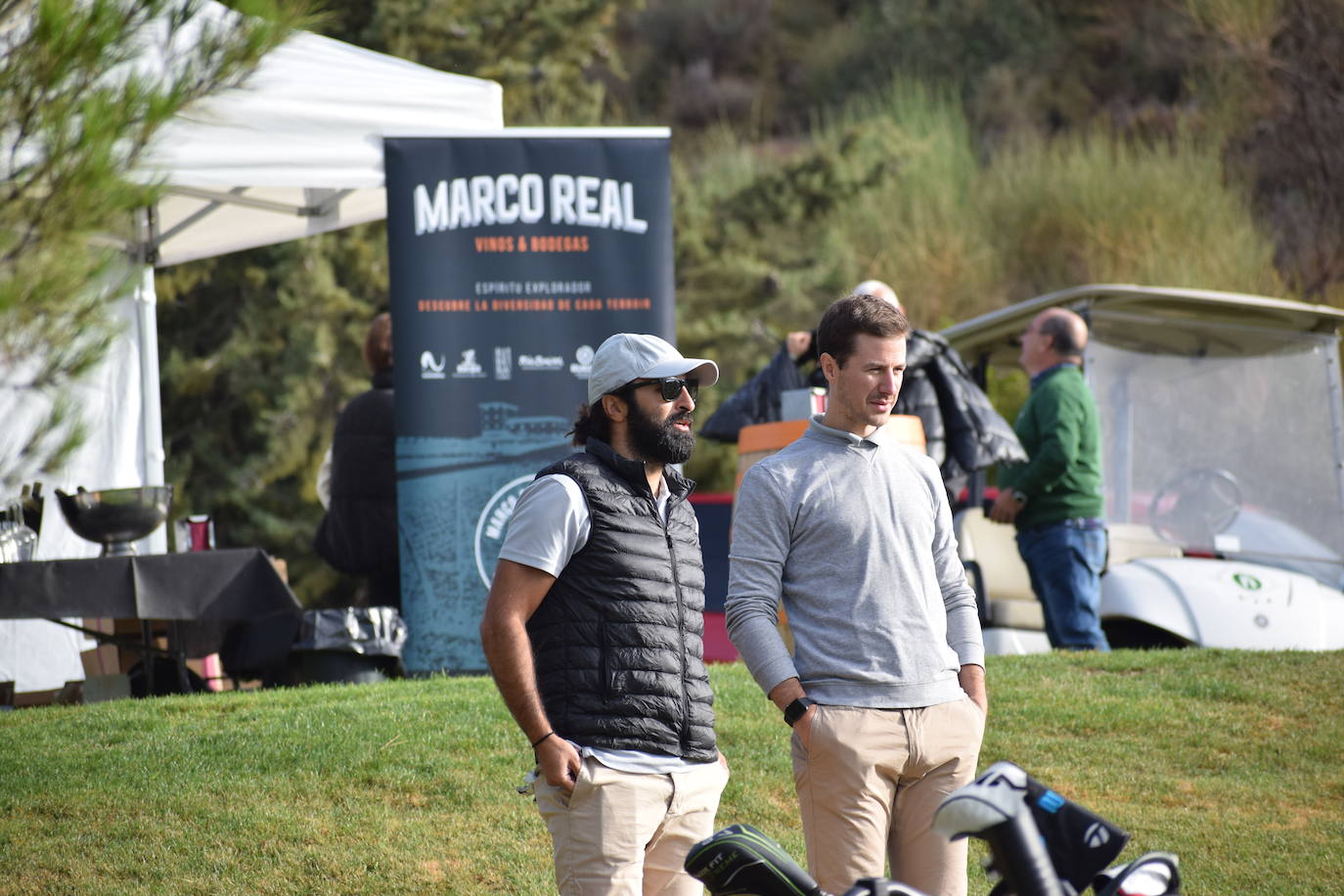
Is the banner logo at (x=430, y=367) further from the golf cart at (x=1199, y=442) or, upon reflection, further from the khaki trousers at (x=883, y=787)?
the khaki trousers at (x=883, y=787)

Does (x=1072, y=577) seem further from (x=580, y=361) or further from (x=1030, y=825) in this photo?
(x=1030, y=825)

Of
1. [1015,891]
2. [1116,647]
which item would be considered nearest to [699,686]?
[1015,891]

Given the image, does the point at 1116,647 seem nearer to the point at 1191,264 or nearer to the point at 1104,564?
the point at 1104,564

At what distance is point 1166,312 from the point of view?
926 centimetres

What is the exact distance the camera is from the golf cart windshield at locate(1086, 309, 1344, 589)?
9.20 m

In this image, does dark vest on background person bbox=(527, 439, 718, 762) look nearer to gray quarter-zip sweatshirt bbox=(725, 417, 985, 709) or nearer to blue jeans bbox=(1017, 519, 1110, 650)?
gray quarter-zip sweatshirt bbox=(725, 417, 985, 709)

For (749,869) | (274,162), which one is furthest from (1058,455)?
(749,869)

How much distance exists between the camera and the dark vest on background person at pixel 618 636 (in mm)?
3266

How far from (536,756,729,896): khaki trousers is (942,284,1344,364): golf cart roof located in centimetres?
616

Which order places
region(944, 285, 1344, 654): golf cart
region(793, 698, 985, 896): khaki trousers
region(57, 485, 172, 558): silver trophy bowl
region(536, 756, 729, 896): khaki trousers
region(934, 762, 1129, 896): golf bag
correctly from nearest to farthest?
region(934, 762, 1129, 896): golf bag → region(536, 756, 729, 896): khaki trousers → region(793, 698, 985, 896): khaki trousers → region(57, 485, 172, 558): silver trophy bowl → region(944, 285, 1344, 654): golf cart

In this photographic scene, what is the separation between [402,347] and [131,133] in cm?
462

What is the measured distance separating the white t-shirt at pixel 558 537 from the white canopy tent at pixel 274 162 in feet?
11.7

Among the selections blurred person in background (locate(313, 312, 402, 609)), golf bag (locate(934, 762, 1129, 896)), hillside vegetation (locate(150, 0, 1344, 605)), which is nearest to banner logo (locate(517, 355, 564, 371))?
blurred person in background (locate(313, 312, 402, 609))

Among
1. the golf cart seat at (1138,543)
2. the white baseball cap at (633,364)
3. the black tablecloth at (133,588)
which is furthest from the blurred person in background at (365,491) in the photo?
the white baseball cap at (633,364)
